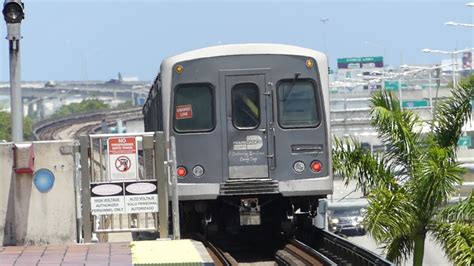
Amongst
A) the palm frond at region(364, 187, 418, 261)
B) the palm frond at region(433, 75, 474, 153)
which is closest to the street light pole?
the palm frond at region(364, 187, 418, 261)

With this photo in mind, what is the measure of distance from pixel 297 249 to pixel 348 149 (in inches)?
187

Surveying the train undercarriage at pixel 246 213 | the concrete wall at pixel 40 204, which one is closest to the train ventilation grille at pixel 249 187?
the train undercarriage at pixel 246 213

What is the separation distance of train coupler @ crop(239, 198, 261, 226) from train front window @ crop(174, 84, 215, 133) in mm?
1193

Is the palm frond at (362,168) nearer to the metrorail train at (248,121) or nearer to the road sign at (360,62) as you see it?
the metrorail train at (248,121)

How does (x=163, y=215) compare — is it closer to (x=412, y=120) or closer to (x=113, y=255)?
(x=113, y=255)

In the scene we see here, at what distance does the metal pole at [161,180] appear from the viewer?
45.7 feet

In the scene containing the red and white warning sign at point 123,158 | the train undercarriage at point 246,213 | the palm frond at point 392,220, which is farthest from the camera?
the palm frond at point 392,220

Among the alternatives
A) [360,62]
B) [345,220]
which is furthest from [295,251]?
[360,62]

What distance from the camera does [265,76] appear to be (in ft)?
59.2

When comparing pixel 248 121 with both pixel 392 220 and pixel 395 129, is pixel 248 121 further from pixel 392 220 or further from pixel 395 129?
pixel 395 129

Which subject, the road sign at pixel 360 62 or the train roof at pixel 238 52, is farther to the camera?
the road sign at pixel 360 62

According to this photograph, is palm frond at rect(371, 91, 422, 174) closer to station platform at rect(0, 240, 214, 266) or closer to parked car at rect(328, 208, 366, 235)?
station platform at rect(0, 240, 214, 266)

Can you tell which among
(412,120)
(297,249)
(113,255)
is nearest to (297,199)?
(297,249)

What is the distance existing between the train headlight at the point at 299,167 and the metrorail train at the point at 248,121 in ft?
0.05
